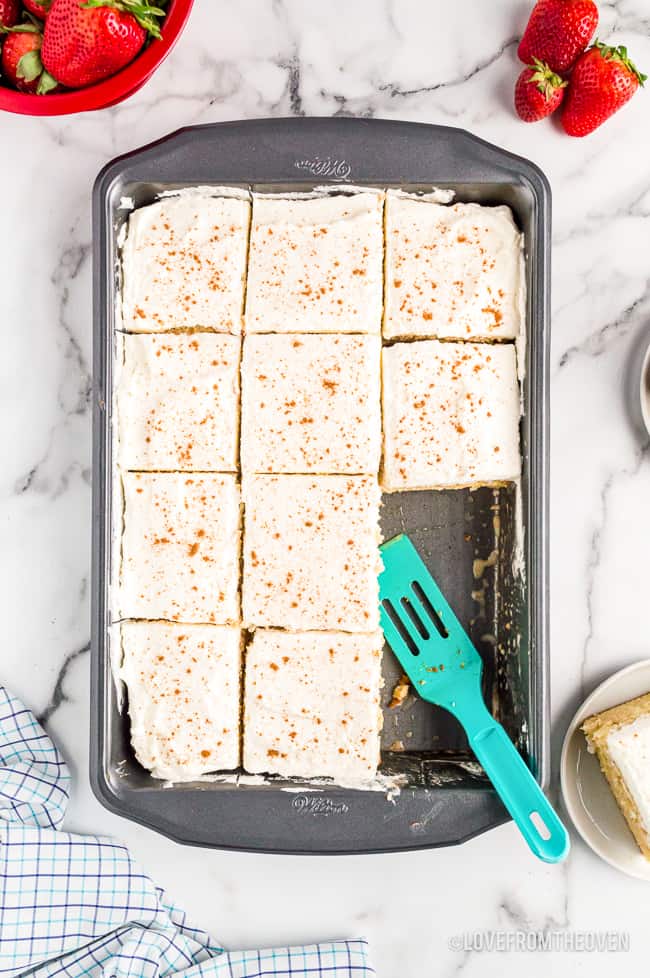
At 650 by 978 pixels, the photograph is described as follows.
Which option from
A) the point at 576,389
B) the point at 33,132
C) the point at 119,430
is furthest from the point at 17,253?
the point at 576,389

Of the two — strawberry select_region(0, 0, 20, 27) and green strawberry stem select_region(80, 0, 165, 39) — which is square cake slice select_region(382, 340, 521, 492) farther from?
strawberry select_region(0, 0, 20, 27)

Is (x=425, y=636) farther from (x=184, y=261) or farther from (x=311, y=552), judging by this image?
(x=184, y=261)

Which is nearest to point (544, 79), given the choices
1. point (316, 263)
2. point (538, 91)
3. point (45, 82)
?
point (538, 91)

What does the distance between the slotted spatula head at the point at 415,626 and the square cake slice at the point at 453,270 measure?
580 millimetres

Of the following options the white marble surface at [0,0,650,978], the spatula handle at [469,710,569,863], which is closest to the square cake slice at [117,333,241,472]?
the white marble surface at [0,0,650,978]

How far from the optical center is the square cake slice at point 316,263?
2072 mm

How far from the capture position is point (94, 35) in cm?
187

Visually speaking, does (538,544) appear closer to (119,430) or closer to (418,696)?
(418,696)

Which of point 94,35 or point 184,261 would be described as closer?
point 94,35

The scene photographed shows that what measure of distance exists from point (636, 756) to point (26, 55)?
2.24 metres

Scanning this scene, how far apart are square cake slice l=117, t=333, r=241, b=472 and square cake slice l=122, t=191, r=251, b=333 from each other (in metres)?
0.06

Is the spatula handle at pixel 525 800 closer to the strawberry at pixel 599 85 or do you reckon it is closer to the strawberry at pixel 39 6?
the strawberry at pixel 599 85

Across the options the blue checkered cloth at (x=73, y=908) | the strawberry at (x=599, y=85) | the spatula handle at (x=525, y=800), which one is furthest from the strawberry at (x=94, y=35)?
the spatula handle at (x=525, y=800)

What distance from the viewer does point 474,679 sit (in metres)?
2.15
